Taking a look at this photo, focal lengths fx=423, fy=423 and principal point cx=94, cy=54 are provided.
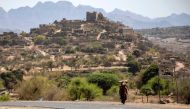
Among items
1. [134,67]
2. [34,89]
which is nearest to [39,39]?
[134,67]

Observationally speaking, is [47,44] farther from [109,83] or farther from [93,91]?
[93,91]

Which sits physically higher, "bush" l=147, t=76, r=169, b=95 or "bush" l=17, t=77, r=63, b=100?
"bush" l=17, t=77, r=63, b=100

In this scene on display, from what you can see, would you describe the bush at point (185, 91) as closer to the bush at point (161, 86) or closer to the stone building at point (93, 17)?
the bush at point (161, 86)

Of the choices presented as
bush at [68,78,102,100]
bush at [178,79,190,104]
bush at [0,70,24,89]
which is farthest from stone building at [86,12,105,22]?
bush at [178,79,190,104]

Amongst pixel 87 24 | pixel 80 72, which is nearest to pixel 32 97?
pixel 80 72

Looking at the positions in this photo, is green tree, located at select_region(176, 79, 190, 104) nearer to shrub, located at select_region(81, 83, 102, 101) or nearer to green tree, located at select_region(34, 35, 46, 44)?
shrub, located at select_region(81, 83, 102, 101)

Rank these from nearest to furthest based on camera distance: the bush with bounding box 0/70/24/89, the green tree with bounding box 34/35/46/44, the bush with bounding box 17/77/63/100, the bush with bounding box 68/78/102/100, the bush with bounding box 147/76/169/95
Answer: the bush with bounding box 17/77/63/100, the bush with bounding box 68/78/102/100, the bush with bounding box 147/76/169/95, the bush with bounding box 0/70/24/89, the green tree with bounding box 34/35/46/44

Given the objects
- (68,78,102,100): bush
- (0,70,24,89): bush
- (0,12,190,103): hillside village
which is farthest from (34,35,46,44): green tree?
(68,78,102,100): bush

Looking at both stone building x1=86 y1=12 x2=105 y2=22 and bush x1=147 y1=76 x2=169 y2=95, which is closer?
bush x1=147 y1=76 x2=169 y2=95

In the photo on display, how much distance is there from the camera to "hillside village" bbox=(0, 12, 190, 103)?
10012cm

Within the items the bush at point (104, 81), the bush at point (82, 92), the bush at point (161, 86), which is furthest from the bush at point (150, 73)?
the bush at point (82, 92)

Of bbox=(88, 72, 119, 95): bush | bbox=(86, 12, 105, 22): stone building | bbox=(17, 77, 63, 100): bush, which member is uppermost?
bbox=(86, 12, 105, 22): stone building

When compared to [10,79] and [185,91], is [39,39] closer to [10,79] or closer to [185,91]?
[10,79]

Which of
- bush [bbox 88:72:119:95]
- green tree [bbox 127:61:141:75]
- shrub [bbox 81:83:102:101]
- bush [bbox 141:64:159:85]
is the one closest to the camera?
shrub [bbox 81:83:102:101]
